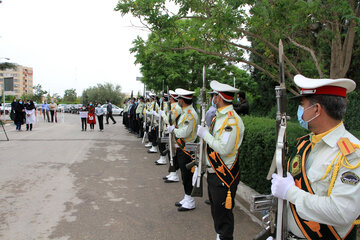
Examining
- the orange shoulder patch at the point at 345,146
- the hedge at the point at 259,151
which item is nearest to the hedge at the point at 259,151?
the hedge at the point at 259,151

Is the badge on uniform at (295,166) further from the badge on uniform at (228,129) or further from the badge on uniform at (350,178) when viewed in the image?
the badge on uniform at (228,129)

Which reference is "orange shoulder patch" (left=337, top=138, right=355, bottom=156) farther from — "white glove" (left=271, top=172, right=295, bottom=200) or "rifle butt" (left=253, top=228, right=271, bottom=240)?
"rifle butt" (left=253, top=228, right=271, bottom=240)

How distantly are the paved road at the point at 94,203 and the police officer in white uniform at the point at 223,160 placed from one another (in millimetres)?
826

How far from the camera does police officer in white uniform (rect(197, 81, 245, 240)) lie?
3.31m

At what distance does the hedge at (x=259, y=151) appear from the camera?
473 centimetres

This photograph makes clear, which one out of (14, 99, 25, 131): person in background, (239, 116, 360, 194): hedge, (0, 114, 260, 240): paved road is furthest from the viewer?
(14, 99, 25, 131): person in background

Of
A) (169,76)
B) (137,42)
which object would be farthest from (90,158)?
(169,76)

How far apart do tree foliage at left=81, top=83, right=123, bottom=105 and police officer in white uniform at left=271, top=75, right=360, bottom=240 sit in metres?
60.9

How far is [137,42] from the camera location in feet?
23.5

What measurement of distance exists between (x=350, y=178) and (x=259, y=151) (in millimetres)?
3424

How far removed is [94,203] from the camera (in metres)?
5.22

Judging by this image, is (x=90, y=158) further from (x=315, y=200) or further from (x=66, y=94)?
(x=66, y=94)

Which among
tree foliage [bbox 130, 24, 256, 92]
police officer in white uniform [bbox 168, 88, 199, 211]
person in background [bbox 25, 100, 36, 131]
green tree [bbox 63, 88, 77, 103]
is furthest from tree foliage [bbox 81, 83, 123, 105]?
police officer in white uniform [bbox 168, 88, 199, 211]

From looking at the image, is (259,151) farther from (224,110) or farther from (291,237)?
(291,237)
